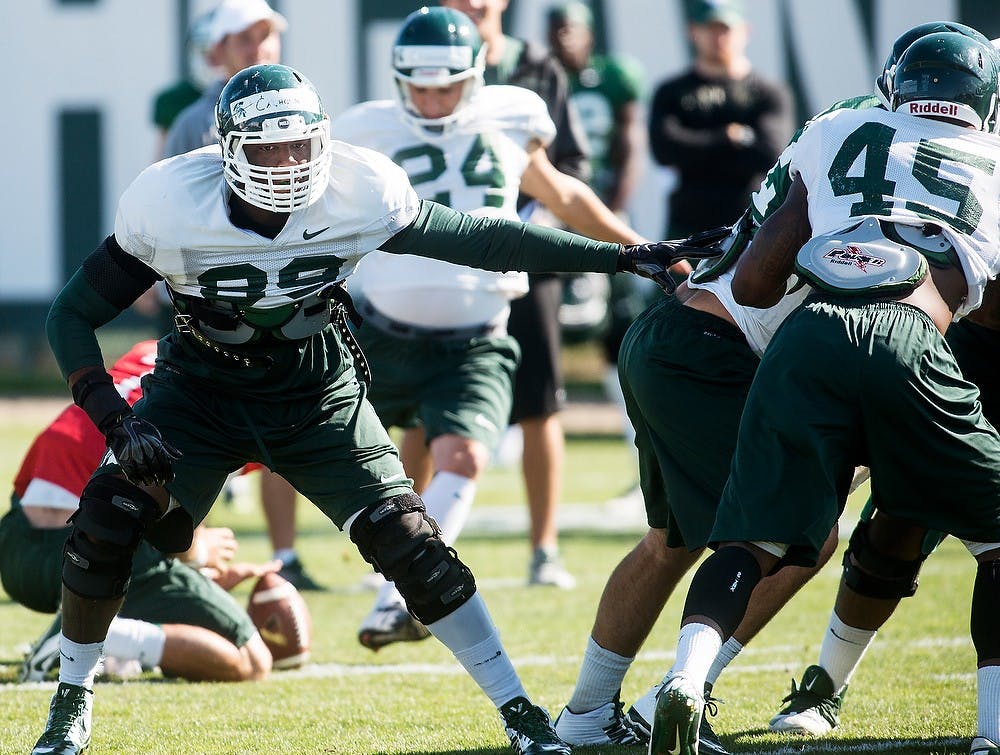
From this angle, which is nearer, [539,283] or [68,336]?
[68,336]

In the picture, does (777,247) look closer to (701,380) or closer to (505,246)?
(701,380)

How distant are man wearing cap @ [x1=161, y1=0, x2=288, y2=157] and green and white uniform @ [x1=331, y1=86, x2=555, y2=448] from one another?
135 centimetres

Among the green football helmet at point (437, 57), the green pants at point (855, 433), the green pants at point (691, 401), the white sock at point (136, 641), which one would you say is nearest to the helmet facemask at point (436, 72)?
the green football helmet at point (437, 57)

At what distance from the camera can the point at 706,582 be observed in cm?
310

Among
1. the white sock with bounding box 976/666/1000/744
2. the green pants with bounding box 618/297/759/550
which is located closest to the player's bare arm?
the green pants with bounding box 618/297/759/550

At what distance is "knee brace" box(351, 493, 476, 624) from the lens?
3.54m

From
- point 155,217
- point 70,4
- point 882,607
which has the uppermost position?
point 155,217

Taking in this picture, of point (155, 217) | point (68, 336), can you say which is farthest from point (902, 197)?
point (68, 336)

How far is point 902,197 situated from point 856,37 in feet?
31.4

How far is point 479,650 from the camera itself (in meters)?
3.58

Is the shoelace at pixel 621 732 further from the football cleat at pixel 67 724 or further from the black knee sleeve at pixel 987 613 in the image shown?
the football cleat at pixel 67 724

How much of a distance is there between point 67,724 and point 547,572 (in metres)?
2.93

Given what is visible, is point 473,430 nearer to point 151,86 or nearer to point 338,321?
point 338,321

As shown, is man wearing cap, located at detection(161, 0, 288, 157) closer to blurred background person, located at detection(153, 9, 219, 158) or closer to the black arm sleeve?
blurred background person, located at detection(153, 9, 219, 158)
